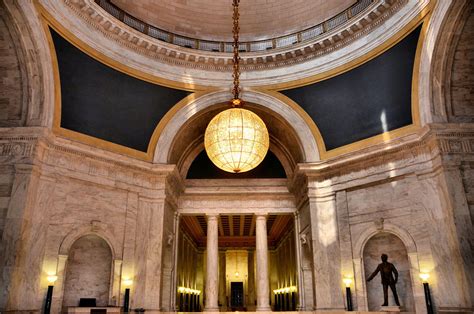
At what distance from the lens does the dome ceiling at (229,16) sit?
17.6 meters

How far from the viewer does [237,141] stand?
8.86 meters

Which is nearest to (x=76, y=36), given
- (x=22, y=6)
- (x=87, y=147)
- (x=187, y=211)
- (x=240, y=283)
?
(x=22, y=6)

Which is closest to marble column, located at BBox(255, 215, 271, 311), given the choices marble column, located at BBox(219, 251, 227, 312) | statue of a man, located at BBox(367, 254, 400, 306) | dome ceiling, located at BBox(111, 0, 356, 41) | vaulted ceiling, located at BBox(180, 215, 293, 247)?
vaulted ceiling, located at BBox(180, 215, 293, 247)

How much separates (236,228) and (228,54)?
1361 centimetres

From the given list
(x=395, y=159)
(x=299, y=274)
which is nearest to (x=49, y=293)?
(x=299, y=274)

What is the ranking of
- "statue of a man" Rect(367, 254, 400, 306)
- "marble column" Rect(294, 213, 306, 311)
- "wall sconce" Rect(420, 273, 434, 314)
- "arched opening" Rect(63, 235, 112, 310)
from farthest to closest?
"marble column" Rect(294, 213, 306, 311), "arched opening" Rect(63, 235, 112, 310), "statue of a man" Rect(367, 254, 400, 306), "wall sconce" Rect(420, 273, 434, 314)

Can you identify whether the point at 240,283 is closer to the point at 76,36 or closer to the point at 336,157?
the point at 336,157

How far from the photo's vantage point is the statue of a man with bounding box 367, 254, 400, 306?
1222cm

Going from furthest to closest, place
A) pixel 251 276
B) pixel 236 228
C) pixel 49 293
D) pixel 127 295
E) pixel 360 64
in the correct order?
pixel 251 276
pixel 236 228
pixel 360 64
pixel 127 295
pixel 49 293

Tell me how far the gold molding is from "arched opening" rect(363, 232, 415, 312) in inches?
131

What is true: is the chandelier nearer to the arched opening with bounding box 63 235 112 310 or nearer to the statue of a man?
the statue of a man

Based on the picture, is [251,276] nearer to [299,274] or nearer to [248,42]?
[299,274]

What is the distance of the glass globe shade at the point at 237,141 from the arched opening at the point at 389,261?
7.08 m

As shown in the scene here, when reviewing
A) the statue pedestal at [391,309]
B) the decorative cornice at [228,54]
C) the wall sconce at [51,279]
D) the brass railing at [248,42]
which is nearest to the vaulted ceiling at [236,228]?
the decorative cornice at [228,54]
